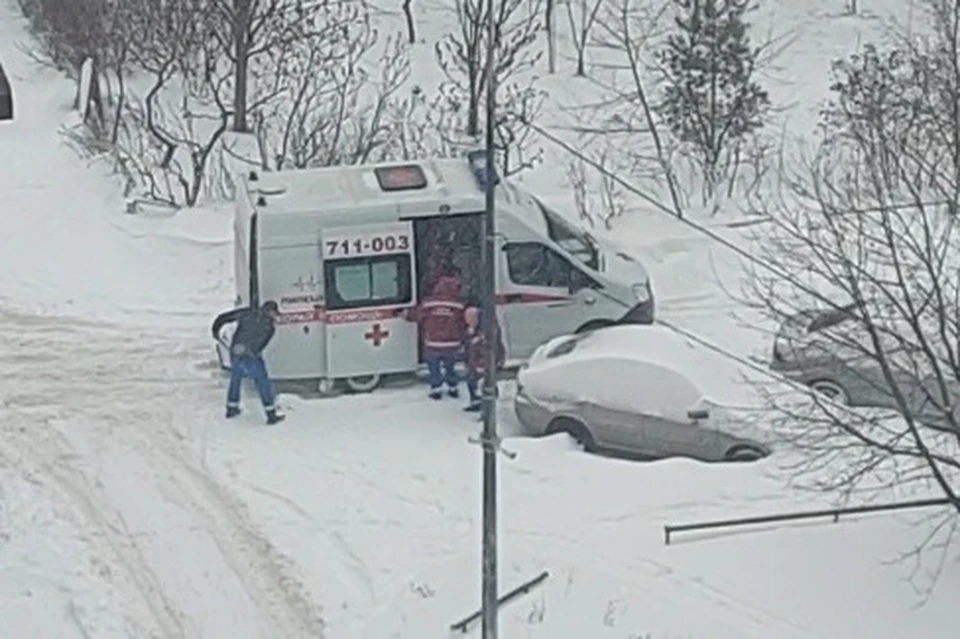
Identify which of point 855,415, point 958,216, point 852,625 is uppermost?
point 958,216

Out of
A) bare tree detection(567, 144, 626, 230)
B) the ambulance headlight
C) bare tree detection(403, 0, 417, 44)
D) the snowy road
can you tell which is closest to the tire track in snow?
the snowy road

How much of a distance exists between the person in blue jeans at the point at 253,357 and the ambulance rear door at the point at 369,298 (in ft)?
2.60

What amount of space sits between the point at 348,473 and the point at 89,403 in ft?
11.1

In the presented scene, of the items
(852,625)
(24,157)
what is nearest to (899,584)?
(852,625)

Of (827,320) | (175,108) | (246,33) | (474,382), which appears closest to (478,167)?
(474,382)

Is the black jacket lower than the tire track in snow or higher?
higher

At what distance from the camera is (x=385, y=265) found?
60.7 ft

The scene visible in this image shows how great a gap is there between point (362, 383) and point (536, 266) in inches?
87.1

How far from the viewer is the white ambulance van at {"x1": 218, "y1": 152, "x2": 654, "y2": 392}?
18.3 metres

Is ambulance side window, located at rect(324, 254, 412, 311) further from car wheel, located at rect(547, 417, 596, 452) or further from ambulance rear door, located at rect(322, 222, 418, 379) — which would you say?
car wheel, located at rect(547, 417, 596, 452)

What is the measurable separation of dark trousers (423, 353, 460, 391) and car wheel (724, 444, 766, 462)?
3022 millimetres

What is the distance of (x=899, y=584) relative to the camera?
1423 centimetres

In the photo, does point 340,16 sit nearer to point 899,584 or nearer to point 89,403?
point 89,403

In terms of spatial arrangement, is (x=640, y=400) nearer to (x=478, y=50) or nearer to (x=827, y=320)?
(x=827, y=320)
